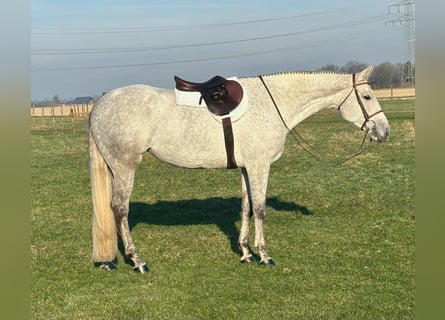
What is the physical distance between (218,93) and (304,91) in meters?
1.16

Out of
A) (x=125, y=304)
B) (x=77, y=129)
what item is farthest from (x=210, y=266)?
(x=77, y=129)

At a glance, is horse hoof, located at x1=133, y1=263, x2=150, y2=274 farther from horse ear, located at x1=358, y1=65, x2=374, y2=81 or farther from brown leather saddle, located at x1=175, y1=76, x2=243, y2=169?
horse ear, located at x1=358, y1=65, x2=374, y2=81

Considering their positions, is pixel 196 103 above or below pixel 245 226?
above

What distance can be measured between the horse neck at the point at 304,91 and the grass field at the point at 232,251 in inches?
75.5

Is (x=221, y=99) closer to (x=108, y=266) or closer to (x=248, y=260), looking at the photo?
(x=248, y=260)

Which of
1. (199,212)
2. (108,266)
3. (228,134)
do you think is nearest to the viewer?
(228,134)

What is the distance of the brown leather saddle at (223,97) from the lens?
18.5ft

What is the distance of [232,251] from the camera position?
6.46m

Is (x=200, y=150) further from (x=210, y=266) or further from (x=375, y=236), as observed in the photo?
(x=375, y=236)

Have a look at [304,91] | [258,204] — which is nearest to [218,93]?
[304,91]

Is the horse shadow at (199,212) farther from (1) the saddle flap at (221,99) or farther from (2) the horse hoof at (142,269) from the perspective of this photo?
(1) the saddle flap at (221,99)

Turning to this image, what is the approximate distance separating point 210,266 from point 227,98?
2.09 m

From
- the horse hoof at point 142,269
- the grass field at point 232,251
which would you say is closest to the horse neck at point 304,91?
the grass field at point 232,251

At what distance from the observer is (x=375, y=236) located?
22.9 ft
